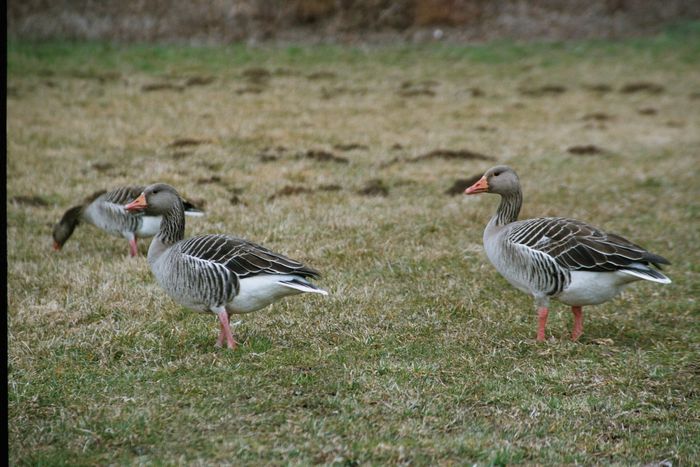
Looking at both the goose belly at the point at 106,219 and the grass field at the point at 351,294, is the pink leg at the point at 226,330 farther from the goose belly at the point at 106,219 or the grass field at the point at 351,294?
the goose belly at the point at 106,219

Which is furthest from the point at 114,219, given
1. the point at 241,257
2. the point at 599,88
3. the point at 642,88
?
the point at 642,88

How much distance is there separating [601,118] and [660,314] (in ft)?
40.1

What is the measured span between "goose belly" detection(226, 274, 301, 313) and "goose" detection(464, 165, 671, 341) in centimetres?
202

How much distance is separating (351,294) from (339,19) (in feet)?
69.3

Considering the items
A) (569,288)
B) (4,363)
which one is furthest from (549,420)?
(4,363)

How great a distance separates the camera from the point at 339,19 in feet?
91.2

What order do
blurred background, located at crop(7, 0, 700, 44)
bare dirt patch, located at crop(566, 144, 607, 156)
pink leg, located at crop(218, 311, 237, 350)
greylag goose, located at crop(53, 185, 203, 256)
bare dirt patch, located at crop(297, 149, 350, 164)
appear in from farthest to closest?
blurred background, located at crop(7, 0, 700, 44) → bare dirt patch, located at crop(566, 144, 607, 156) → bare dirt patch, located at crop(297, 149, 350, 164) → greylag goose, located at crop(53, 185, 203, 256) → pink leg, located at crop(218, 311, 237, 350)

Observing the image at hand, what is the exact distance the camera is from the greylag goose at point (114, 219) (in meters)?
9.74

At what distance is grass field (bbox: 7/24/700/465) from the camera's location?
5457 millimetres

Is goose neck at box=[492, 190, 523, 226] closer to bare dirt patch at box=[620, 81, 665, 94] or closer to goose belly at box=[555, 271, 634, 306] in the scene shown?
goose belly at box=[555, 271, 634, 306]

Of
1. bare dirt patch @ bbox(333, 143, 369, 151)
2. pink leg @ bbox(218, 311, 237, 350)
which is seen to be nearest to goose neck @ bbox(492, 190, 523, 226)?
pink leg @ bbox(218, 311, 237, 350)

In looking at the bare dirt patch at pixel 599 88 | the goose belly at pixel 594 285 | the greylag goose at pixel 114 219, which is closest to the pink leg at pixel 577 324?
the goose belly at pixel 594 285

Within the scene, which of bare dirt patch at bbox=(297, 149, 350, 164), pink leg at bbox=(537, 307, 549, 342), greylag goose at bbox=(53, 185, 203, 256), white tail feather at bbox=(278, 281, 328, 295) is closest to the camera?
white tail feather at bbox=(278, 281, 328, 295)

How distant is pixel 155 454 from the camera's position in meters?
5.08
